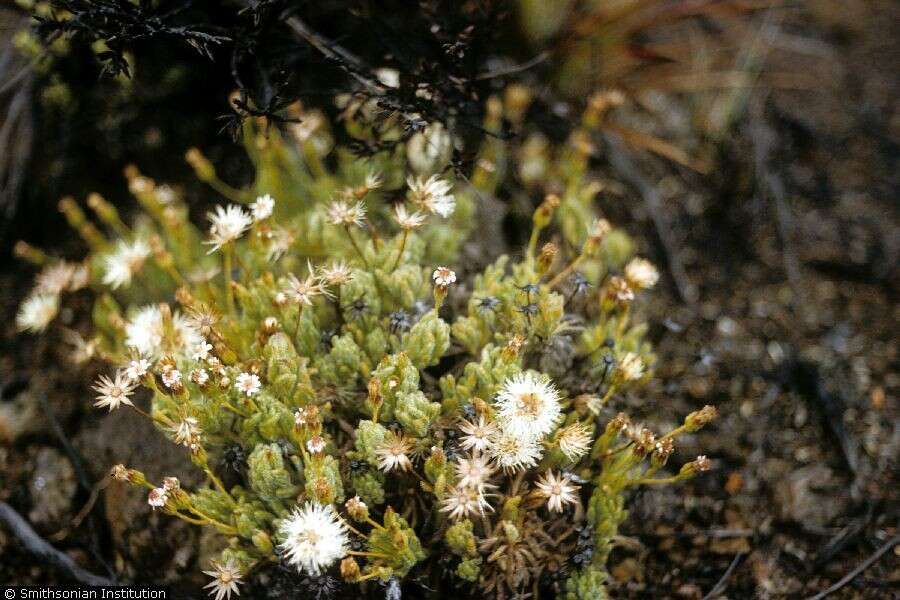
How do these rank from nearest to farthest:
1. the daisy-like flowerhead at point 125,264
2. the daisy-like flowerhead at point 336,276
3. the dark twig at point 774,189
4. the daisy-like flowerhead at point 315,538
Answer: the daisy-like flowerhead at point 315,538
the daisy-like flowerhead at point 336,276
the daisy-like flowerhead at point 125,264
the dark twig at point 774,189

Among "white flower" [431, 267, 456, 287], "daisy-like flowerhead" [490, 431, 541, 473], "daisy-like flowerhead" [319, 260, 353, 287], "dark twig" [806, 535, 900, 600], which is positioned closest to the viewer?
"daisy-like flowerhead" [490, 431, 541, 473]

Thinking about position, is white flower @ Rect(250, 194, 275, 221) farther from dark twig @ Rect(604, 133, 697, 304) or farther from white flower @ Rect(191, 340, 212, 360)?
dark twig @ Rect(604, 133, 697, 304)

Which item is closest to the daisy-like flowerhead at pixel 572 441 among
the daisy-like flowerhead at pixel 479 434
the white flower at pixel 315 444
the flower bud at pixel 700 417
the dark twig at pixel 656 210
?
the daisy-like flowerhead at pixel 479 434

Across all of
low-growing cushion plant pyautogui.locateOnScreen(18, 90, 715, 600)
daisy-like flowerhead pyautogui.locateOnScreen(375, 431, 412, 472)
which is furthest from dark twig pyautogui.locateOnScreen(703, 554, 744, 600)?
daisy-like flowerhead pyautogui.locateOnScreen(375, 431, 412, 472)

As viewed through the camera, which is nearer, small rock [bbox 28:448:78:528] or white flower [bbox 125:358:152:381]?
white flower [bbox 125:358:152:381]

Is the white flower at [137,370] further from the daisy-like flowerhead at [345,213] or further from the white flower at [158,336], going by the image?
the daisy-like flowerhead at [345,213]

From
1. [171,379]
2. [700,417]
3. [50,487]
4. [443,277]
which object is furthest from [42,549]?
[700,417]
